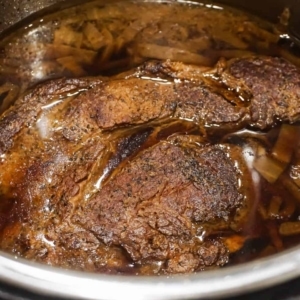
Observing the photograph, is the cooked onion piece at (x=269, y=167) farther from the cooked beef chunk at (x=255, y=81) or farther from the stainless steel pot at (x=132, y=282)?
the stainless steel pot at (x=132, y=282)

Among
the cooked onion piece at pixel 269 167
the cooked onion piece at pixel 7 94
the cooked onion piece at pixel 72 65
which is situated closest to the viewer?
the cooked onion piece at pixel 269 167

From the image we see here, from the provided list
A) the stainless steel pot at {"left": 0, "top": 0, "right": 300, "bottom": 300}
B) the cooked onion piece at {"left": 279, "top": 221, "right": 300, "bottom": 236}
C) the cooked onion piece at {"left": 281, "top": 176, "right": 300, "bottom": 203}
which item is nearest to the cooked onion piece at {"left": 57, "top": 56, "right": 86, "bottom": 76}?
the cooked onion piece at {"left": 281, "top": 176, "right": 300, "bottom": 203}

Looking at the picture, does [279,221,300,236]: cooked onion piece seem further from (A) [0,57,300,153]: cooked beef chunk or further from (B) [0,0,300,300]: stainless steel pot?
(B) [0,0,300,300]: stainless steel pot

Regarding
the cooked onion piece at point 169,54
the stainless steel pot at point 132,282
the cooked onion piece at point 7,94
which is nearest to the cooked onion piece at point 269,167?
the cooked onion piece at point 169,54

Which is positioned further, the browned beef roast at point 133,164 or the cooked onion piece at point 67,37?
the cooked onion piece at point 67,37

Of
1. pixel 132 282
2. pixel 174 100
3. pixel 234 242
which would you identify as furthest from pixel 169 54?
pixel 132 282

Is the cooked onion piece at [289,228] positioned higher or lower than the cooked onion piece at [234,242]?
lower

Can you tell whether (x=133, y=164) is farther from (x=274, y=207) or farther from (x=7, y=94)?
(x=7, y=94)

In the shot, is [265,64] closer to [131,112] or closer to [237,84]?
[237,84]

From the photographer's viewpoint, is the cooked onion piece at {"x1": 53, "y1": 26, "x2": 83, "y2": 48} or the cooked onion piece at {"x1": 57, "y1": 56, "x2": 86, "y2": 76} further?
the cooked onion piece at {"x1": 53, "y1": 26, "x2": 83, "y2": 48}

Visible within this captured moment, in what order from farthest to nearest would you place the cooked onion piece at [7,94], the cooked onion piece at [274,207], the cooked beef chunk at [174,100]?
1. the cooked onion piece at [7,94]
2. the cooked beef chunk at [174,100]
3. the cooked onion piece at [274,207]

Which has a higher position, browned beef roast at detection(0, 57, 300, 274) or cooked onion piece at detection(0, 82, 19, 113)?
cooked onion piece at detection(0, 82, 19, 113)
